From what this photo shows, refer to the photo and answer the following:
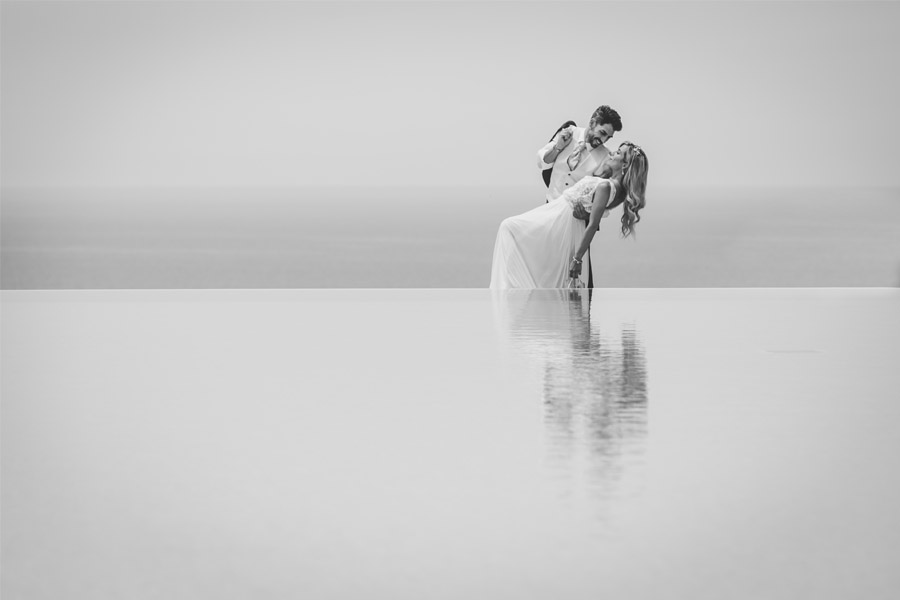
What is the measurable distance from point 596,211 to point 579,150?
17.1 inches

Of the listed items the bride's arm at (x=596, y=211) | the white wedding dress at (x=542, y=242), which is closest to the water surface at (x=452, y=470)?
the bride's arm at (x=596, y=211)

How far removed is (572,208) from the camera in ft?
25.0

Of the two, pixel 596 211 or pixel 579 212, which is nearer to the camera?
pixel 596 211

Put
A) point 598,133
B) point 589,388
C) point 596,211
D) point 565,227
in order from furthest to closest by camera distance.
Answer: point 565,227 < point 598,133 < point 596,211 < point 589,388

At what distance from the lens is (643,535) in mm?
1234

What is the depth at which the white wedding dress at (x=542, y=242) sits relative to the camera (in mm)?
7555

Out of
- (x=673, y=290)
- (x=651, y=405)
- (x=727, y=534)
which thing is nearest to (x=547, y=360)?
(x=651, y=405)

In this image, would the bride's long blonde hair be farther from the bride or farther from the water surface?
the water surface

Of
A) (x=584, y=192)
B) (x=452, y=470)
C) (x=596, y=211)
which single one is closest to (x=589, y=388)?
(x=452, y=470)

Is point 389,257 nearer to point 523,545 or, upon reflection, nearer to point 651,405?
point 651,405

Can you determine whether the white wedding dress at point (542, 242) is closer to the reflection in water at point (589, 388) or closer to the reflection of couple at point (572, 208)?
the reflection of couple at point (572, 208)

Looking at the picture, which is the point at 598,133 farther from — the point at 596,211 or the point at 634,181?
the point at 596,211

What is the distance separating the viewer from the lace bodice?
7.52 metres

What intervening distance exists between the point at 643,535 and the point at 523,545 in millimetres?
123
